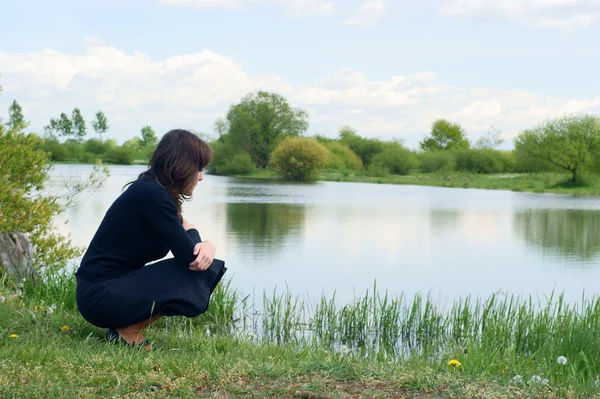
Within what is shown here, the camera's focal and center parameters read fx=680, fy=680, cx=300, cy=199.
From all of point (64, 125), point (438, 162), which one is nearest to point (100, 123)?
point (64, 125)

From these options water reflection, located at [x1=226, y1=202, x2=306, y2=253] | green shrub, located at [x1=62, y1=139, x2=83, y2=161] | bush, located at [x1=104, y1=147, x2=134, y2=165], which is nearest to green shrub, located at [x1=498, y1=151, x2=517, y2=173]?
water reflection, located at [x1=226, y1=202, x2=306, y2=253]

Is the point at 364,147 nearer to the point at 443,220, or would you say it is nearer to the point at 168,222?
the point at 443,220

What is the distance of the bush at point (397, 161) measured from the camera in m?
52.9

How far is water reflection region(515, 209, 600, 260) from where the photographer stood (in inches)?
548

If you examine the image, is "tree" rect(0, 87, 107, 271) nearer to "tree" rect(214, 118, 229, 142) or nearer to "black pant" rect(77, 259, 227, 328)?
"black pant" rect(77, 259, 227, 328)

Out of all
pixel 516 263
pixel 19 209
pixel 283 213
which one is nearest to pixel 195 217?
pixel 283 213

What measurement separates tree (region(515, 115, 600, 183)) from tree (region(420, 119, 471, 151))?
103 ft

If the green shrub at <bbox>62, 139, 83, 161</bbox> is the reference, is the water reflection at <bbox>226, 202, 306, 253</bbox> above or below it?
below

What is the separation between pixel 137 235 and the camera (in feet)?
12.2

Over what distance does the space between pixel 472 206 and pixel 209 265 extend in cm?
2232

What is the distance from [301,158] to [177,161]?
4357 centimetres

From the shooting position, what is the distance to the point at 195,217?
1789 cm

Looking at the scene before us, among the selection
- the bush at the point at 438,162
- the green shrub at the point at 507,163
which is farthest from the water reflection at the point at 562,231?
the green shrub at the point at 507,163

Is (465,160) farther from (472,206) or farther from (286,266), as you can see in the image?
(286,266)
